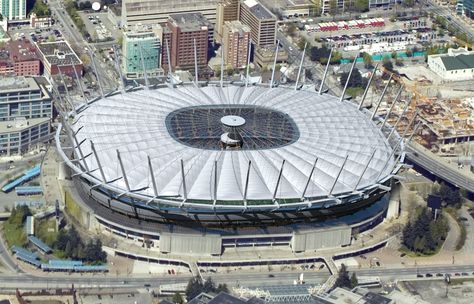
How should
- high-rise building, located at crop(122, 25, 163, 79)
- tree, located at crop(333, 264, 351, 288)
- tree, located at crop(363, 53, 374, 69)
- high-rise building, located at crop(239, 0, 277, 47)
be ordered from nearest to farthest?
tree, located at crop(333, 264, 351, 288), high-rise building, located at crop(122, 25, 163, 79), tree, located at crop(363, 53, 374, 69), high-rise building, located at crop(239, 0, 277, 47)

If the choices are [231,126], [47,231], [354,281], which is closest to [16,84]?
[47,231]

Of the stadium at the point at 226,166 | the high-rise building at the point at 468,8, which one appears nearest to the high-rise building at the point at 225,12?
the high-rise building at the point at 468,8

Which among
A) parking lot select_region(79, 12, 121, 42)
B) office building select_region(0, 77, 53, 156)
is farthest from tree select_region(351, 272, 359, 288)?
parking lot select_region(79, 12, 121, 42)

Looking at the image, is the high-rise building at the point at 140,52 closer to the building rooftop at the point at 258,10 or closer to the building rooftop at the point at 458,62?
the building rooftop at the point at 258,10

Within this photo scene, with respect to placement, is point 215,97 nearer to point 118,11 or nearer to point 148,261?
point 148,261

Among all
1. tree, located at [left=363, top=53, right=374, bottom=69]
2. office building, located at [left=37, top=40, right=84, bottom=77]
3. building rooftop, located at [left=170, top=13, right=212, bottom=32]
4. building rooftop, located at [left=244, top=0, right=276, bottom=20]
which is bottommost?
tree, located at [left=363, top=53, right=374, bottom=69]

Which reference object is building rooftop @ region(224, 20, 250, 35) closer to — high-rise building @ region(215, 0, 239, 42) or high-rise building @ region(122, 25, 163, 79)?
high-rise building @ region(215, 0, 239, 42)

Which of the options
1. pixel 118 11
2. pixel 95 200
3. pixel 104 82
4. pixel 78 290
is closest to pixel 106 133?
pixel 95 200
